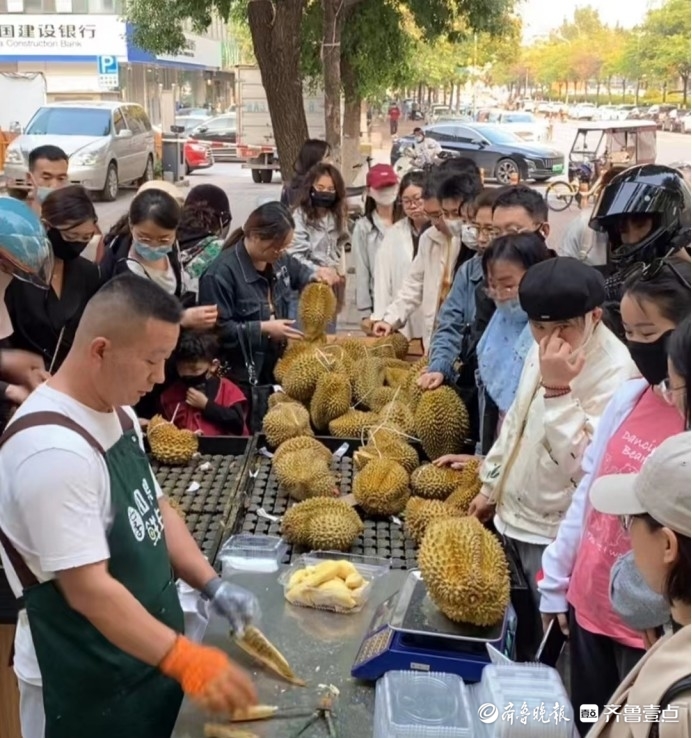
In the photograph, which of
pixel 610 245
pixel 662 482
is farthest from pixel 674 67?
pixel 662 482

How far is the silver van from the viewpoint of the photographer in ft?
52.5

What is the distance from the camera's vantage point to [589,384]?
8.02ft

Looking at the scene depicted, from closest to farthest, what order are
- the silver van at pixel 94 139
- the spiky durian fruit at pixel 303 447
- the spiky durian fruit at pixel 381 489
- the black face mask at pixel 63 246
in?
the spiky durian fruit at pixel 381 489 → the spiky durian fruit at pixel 303 447 → the black face mask at pixel 63 246 → the silver van at pixel 94 139

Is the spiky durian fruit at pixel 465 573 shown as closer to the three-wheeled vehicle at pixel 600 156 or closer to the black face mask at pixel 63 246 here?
the black face mask at pixel 63 246

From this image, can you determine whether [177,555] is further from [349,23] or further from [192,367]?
[349,23]

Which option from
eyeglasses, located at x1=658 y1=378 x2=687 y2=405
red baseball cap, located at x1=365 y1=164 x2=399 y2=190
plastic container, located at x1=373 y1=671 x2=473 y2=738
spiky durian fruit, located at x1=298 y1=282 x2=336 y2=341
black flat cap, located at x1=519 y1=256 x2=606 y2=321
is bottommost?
plastic container, located at x1=373 y1=671 x2=473 y2=738

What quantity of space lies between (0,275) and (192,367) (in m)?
0.91

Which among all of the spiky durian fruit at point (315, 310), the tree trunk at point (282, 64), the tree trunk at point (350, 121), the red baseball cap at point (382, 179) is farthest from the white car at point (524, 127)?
the spiky durian fruit at point (315, 310)

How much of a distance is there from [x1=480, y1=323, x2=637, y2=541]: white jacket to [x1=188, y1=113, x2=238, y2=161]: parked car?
2543 cm

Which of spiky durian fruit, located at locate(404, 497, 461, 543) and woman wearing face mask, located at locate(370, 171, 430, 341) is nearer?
spiky durian fruit, located at locate(404, 497, 461, 543)

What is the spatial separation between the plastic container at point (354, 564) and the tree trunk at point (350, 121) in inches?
417

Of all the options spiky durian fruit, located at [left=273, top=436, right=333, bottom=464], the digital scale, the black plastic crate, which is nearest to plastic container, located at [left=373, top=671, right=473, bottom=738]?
the digital scale

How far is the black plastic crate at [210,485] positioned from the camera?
271cm

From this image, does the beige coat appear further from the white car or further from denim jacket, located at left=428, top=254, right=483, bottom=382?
the white car
